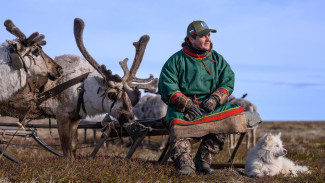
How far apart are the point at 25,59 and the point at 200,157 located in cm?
347

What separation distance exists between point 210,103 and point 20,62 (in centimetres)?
336

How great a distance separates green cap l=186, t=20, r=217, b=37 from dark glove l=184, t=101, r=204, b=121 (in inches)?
43.1

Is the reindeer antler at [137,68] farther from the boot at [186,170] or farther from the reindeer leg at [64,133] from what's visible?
the boot at [186,170]

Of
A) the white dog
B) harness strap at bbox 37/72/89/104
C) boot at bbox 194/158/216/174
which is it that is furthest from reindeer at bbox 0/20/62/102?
the white dog

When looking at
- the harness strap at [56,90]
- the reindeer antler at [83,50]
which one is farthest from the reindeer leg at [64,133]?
the reindeer antler at [83,50]

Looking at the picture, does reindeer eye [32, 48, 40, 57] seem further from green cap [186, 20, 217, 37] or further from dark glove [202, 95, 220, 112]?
dark glove [202, 95, 220, 112]

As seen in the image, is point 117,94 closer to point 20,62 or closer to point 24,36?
point 20,62

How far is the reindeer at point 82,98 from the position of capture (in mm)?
6965

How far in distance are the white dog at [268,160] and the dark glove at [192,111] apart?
7.19 ft

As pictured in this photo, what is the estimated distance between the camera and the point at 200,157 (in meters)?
6.29

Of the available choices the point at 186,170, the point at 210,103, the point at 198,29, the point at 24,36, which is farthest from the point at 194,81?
the point at 24,36

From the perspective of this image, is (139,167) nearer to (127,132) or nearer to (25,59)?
(127,132)

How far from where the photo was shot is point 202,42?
6.02 m

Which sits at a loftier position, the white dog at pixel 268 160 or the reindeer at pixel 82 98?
the reindeer at pixel 82 98
